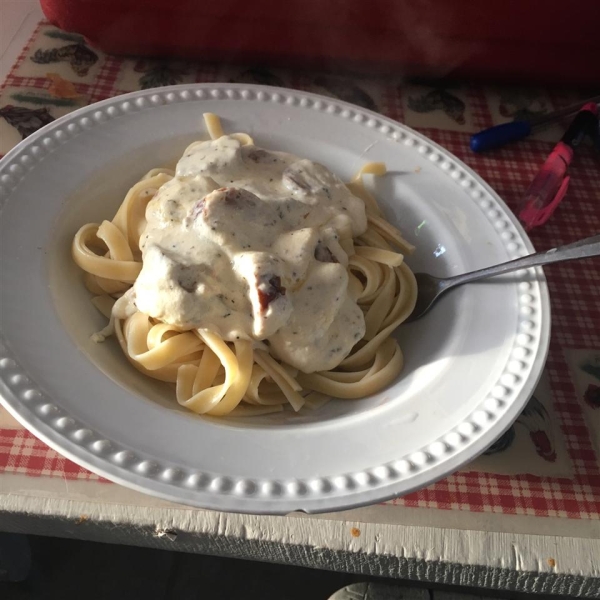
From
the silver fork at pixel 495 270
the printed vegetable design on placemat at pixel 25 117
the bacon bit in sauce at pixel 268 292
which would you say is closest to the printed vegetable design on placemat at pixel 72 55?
the printed vegetable design on placemat at pixel 25 117

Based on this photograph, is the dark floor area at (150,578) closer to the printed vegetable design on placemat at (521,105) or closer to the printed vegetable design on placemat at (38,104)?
the printed vegetable design on placemat at (38,104)

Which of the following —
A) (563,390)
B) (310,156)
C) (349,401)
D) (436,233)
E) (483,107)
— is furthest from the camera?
(483,107)

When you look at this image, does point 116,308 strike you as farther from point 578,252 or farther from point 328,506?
point 578,252

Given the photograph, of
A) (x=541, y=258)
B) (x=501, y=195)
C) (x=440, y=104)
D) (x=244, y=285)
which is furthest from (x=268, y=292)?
(x=440, y=104)

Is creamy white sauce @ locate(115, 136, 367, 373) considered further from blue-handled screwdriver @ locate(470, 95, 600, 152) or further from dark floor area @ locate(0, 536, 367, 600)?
dark floor area @ locate(0, 536, 367, 600)

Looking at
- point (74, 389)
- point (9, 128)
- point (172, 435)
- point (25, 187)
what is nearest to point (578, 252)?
point (172, 435)

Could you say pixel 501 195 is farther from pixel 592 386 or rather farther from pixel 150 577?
pixel 150 577
